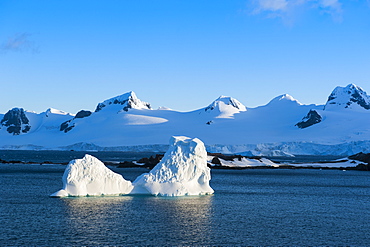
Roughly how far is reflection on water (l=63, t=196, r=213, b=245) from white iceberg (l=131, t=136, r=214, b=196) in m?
0.74

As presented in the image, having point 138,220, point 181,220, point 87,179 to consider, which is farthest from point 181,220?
point 87,179

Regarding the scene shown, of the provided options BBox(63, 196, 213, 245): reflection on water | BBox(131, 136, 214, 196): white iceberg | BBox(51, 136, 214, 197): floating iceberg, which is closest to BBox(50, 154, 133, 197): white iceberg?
BBox(51, 136, 214, 197): floating iceberg

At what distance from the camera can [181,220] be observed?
86.2 ft

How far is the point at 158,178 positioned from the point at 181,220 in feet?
31.0

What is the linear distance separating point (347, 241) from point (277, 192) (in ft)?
69.9

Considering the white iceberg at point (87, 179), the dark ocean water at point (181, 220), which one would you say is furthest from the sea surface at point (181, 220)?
the white iceberg at point (87, 179)

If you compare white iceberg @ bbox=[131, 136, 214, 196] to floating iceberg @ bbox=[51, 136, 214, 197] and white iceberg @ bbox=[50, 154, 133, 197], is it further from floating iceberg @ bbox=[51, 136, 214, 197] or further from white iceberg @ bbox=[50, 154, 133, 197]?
white iceberg @ bbox=[50, 154, 133, 197]

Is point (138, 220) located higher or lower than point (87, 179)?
lower

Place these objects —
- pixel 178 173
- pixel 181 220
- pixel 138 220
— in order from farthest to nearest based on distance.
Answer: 1. pixel 178 173
2. pixel 181 220
3. pixel 138 220

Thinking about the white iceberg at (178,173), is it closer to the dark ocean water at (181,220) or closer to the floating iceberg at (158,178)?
the floating iceberg at (158,178)

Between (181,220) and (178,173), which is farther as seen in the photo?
(178,173)

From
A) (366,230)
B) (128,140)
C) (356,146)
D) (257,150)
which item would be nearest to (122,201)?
(366,230)

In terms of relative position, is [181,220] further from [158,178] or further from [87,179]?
[158,178]

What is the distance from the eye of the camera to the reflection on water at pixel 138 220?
21797 millimetres
